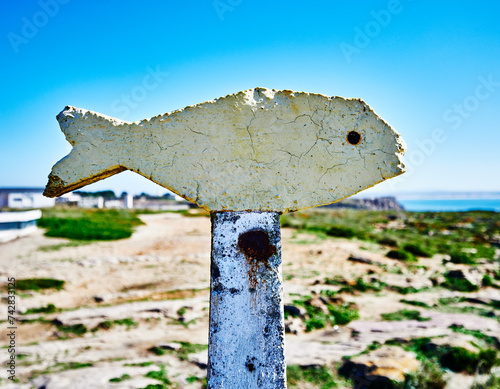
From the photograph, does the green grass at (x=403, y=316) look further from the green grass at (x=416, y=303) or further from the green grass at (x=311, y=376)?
the green grass at (x=311, y=376)

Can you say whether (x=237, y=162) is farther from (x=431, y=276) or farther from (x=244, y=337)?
(x=431, y=276)

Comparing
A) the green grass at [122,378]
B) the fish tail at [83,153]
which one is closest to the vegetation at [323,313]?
the green grass at [122,378]

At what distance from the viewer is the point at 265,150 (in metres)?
2.20

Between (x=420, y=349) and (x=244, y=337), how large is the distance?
185 inches

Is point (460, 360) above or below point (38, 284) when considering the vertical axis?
below

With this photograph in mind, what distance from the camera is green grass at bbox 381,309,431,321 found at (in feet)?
24.1

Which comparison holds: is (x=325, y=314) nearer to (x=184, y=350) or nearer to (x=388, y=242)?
(x=184, y=350)

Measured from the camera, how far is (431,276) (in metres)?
11.3

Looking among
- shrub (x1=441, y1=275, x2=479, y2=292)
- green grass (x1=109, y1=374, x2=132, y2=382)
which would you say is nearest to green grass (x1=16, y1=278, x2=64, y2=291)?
green grass (x1=109, y1=374, x2=132, y2=382)

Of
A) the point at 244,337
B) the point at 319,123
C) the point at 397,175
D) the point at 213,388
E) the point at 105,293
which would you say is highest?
the point at 319,123

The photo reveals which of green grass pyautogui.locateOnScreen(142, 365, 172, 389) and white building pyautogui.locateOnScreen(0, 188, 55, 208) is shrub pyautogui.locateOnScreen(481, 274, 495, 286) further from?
white building pyautogui.locateOnScreen(0, 188, 55, 208)

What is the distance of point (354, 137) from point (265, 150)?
0.54m

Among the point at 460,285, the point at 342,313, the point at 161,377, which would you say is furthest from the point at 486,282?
the point at 161,377

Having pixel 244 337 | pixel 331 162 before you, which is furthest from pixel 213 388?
pixel 331 162
